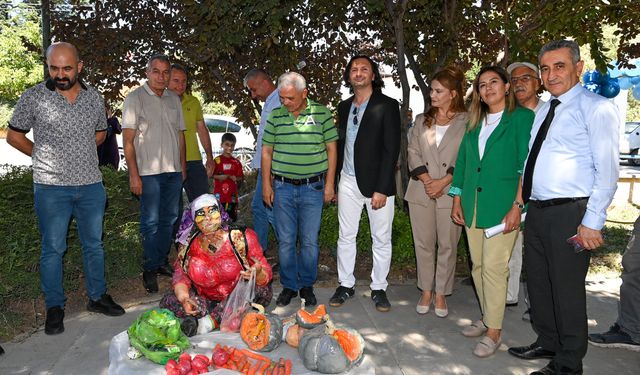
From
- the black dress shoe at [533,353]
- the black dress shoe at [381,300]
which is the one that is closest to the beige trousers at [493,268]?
the black dress shoe at [533,353]

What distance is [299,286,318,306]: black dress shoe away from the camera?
4.78 meters

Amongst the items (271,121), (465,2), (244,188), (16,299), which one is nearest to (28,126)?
(16,299)

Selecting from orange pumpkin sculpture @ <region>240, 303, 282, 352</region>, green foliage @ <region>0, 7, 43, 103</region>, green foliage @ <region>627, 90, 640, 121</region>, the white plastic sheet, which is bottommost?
the white plastic sheet

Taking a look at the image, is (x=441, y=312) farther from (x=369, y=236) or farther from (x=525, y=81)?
(x=525, y=81)

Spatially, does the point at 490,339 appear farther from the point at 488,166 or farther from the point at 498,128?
the point at 498,128

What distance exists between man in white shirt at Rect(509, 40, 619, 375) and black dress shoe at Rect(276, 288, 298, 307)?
6.84ft

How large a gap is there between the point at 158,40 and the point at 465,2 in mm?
3912

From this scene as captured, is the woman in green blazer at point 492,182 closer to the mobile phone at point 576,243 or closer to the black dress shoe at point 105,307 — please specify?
the mobile phone at point 576,243

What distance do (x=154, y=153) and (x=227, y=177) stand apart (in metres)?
2.66

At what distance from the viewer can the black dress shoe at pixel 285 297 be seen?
4.72 metres

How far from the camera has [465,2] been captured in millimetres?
6508

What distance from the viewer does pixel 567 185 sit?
10.7 ft

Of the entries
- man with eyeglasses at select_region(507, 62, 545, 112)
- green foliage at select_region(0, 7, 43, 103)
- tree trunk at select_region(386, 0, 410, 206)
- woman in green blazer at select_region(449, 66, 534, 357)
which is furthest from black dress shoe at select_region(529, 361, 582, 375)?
green foliage at select_region(0, 7, 43, 103)

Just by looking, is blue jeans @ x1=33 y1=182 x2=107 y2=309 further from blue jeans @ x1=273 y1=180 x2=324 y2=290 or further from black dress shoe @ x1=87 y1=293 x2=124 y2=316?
blue jeans @ x1=273 y1=180 x2=324 y2=290
